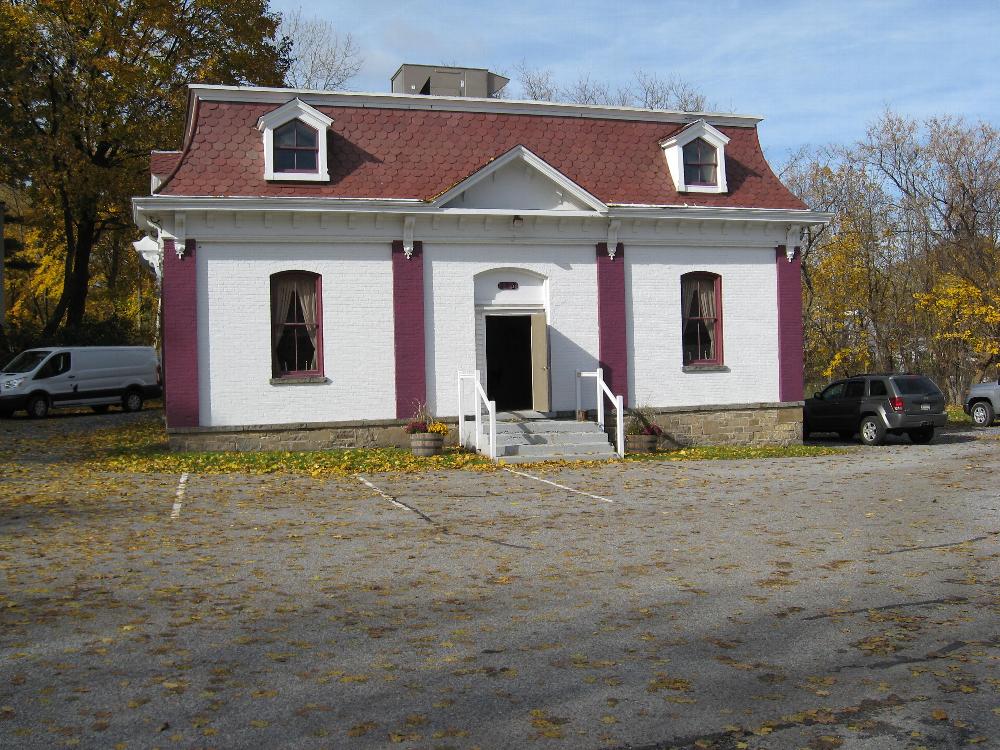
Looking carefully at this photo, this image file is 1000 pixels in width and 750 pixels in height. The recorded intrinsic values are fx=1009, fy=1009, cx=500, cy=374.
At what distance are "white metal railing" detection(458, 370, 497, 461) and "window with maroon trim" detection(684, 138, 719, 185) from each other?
21.5ft

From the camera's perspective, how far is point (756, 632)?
6508 mm

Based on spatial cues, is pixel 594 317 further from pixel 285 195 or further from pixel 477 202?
pixel 285 195

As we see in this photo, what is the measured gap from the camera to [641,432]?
65.5ft

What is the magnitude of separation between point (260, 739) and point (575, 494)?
8996mm

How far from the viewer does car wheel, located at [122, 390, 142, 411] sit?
31.1 metres

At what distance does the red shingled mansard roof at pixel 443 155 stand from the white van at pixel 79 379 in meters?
9.78

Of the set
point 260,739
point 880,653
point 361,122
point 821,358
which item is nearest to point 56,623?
point 260,739

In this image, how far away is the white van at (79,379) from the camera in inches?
1109

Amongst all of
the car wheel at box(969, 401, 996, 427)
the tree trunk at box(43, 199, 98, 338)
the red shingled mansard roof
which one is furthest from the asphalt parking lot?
the tree trunk at box(43, 199, 98, 338)

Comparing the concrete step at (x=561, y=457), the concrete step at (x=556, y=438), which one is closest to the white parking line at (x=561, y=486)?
the concrete step at (x=561, y=457)

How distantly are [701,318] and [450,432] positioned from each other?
6.12 meters

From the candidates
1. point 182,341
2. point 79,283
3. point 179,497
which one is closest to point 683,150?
point 182,341

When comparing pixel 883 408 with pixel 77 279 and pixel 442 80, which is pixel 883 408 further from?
pixel 77 279

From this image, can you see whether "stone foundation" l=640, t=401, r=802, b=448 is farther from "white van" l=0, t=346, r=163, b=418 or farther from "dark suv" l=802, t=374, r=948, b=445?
"white van" l=0, t=346, r=163, b=418
